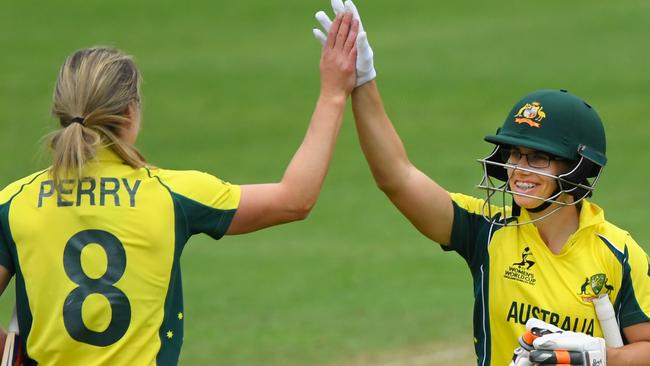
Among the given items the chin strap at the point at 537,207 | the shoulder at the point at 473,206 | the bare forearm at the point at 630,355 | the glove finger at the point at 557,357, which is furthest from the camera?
the shoulder at the point at 473,206

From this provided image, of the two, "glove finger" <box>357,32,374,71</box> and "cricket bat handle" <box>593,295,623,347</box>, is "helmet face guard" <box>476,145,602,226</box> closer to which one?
"cricket bat handle" <box>593,295,623,347</box>

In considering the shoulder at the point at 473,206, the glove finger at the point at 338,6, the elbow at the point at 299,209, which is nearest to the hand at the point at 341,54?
the glove finger at the point at 338,6

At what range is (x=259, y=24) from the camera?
26.6 meters

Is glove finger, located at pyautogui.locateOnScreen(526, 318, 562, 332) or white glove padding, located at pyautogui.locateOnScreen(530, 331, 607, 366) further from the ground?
glove finger, located at pyautogui.locateOnScreen(526, 318, 562, 332)

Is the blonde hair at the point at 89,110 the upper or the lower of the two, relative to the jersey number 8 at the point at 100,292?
upper

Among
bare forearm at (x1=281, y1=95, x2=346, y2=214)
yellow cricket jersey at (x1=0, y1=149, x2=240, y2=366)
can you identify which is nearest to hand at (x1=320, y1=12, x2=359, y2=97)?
bare forearm at (x1=281, y1=95, x2=346, y2=214)

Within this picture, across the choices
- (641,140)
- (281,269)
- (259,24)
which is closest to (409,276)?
(281,269)

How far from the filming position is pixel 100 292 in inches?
157

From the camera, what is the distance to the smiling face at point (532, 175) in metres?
4.65

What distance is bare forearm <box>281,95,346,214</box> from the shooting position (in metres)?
4.17

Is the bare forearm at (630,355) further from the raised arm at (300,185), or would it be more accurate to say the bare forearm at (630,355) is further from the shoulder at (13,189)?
the shoulder at (13,189)

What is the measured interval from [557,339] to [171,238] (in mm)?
1343

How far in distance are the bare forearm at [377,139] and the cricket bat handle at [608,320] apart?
0.83m

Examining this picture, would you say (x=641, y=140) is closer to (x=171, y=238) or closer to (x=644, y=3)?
(x=644, y=3)
